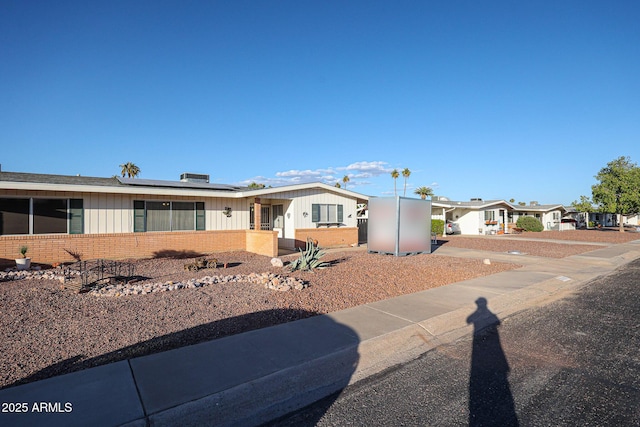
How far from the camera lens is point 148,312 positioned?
615cm

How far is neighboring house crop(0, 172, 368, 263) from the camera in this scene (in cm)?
1199

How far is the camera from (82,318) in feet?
19.0

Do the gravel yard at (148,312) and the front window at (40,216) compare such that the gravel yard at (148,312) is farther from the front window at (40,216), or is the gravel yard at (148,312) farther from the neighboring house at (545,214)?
the neighboring house at (545,214)

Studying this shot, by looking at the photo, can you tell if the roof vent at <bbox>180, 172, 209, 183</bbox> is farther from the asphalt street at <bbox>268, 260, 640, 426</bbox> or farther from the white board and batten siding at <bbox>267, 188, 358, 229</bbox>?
the asphalt street at <bbox>268, 260, 640, 426</bbox>

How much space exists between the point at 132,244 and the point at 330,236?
9.05 meters

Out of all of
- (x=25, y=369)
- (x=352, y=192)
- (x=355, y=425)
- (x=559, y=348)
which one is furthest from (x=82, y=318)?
(x=352, y=192)

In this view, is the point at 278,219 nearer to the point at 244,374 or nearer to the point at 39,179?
the point at 39,179

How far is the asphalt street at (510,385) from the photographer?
10.9 ft

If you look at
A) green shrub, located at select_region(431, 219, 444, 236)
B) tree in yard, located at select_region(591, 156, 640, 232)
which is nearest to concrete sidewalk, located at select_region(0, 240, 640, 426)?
green shrub, located at select_region(431, 219, 444, 236)

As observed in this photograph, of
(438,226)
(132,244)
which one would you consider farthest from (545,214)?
(132,244)

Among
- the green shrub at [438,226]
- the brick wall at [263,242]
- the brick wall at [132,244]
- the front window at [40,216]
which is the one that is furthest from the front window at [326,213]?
the green shrub at [438,226]

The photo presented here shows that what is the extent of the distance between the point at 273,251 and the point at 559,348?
10975mm

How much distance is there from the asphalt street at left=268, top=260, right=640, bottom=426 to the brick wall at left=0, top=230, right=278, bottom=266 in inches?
414

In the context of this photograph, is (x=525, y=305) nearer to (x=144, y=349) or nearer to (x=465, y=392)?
(x=465, y=392)
